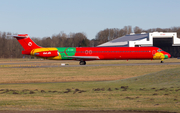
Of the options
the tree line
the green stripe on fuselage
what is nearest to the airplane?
the green stripe on fuselage

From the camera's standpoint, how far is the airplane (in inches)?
2117

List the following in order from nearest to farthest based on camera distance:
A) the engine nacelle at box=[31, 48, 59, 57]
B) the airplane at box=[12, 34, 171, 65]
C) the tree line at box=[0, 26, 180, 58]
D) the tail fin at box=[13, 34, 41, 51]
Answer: the airplane at box=[12, 34, 171, 65]
the engine nacelle at box=[31, 48, 59, 57]
the tail fin at box=[13, 34, 41, 51]
the tree line at box=[0, 26, 180, 58]

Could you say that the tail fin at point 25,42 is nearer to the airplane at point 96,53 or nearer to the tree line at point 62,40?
the airplane at point 96,53

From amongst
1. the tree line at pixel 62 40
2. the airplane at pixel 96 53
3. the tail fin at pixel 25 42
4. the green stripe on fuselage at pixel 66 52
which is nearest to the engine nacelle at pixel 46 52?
the airplane at pixel 96 53

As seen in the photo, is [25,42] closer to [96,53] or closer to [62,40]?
[96,53]

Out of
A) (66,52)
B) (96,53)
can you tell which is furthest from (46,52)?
(96,53)

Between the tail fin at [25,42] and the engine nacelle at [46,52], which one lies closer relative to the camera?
the engine nacelle at [46,52]

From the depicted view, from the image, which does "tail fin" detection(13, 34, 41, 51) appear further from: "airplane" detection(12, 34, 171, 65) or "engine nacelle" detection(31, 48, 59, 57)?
"engine nacelle" detection(31, 48, 59, 57)

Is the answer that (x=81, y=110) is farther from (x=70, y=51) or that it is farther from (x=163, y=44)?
(x=163, y=44)

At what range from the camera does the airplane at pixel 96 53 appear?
53.8 metres

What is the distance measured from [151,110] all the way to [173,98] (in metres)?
3.24

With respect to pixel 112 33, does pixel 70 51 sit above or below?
below

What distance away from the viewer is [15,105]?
13008 millimetres

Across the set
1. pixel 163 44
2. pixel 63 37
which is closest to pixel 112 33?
pixel 63 37
